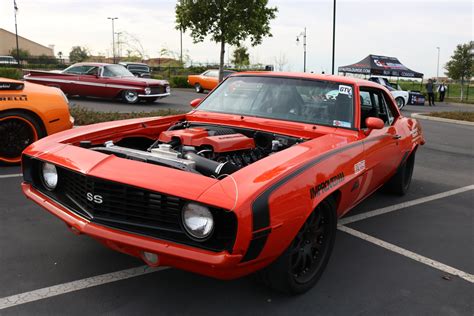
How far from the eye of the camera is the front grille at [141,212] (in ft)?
A: 7.75

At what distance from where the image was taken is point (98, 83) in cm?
1477

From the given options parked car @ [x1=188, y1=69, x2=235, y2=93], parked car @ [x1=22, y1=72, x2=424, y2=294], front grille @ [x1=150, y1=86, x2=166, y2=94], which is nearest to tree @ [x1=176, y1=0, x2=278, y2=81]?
parked car @ [x1=188, y1=69, x2=235, y2=93]

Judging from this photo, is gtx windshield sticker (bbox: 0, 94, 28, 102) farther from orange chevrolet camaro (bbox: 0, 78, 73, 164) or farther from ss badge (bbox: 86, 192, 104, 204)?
ss badge (bbox: 86, 192, 104, 204)

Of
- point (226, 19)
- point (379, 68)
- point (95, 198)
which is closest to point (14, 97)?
point (95, 198)

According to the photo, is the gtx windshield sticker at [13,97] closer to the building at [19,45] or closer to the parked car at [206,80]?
the parked car at [206,80]

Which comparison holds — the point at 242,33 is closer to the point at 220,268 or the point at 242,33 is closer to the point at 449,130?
the point at 449,130

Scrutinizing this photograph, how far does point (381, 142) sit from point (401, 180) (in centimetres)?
138

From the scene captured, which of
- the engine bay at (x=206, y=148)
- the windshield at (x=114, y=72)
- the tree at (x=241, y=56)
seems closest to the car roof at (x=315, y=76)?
the engine bay at (x=206, y=148)

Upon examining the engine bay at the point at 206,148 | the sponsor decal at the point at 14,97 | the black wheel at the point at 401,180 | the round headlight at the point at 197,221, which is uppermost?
the sponsor decal at the point at 14,97

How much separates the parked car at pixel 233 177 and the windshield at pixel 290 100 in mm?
11

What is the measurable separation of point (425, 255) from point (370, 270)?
26.3 inches

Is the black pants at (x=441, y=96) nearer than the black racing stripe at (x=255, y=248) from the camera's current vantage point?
No

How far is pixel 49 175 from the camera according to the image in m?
3.08

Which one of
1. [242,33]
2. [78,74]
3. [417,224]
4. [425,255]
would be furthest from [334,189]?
[242,33]
